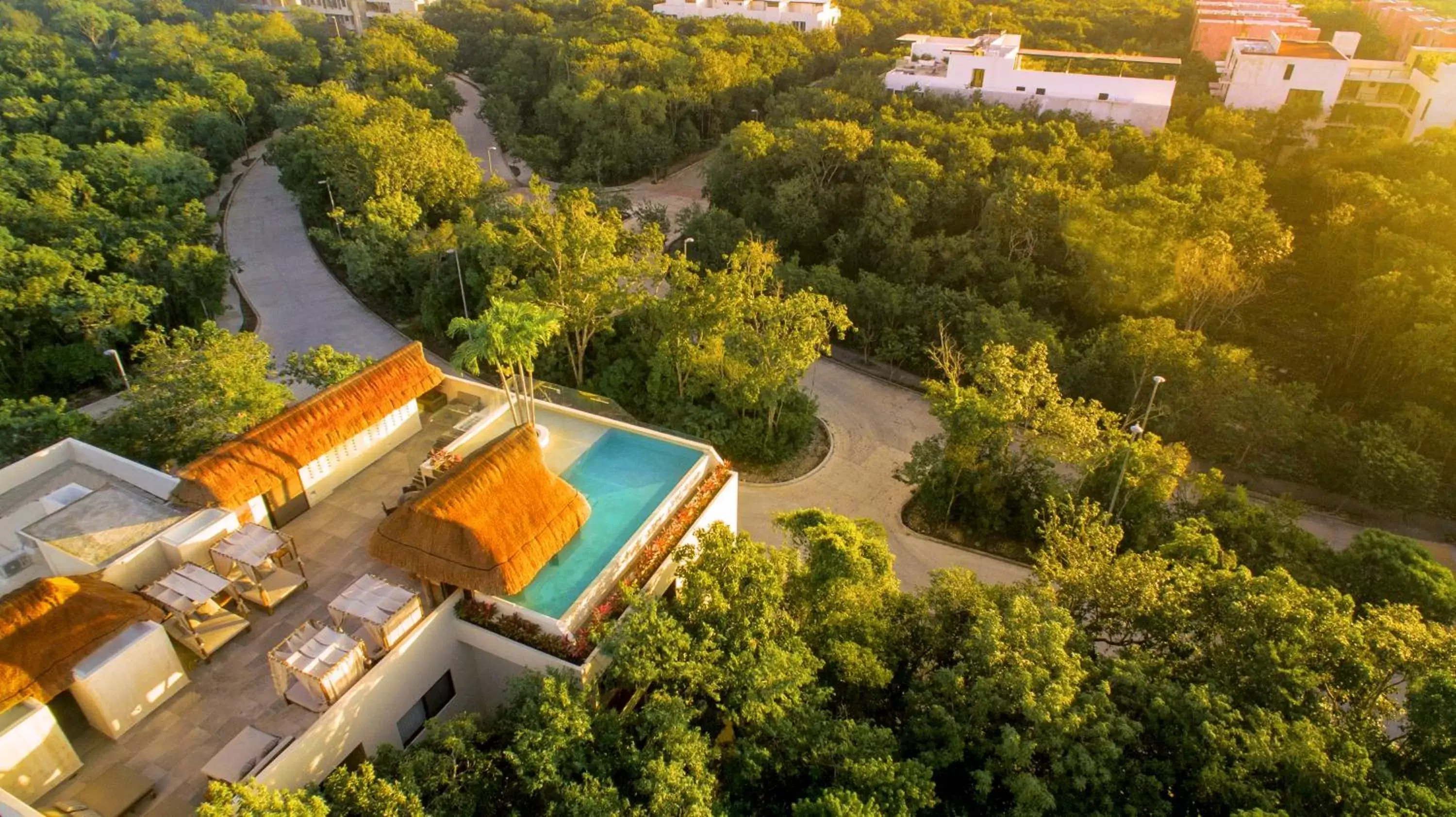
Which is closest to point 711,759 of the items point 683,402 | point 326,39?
point 683,402

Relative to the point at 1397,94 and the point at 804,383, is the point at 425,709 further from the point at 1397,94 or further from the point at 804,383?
the point at 1397,94

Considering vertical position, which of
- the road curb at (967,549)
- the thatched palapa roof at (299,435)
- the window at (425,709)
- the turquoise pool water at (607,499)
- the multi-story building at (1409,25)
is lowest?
the road curb at (967,549)

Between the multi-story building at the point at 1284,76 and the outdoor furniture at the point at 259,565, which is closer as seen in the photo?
the outdoor furniture at the point at 259,565

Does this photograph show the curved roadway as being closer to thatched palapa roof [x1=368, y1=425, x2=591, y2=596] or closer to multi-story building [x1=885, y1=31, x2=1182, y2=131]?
thatched palapa roof [x1=368, y1=425, x2=591, y2=596]

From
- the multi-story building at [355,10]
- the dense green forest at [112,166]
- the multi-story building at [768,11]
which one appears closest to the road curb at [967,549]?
the dense green forest at [112,166]

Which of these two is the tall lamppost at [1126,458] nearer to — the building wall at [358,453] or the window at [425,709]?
the window at [425,709]

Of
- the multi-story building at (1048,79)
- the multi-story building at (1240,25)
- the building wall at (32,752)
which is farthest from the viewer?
the multi-story building at (1240,25)
